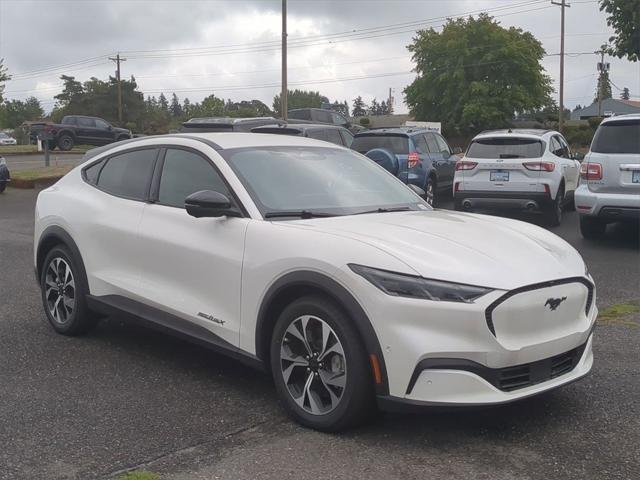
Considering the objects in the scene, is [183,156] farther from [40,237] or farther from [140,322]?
[40,237]

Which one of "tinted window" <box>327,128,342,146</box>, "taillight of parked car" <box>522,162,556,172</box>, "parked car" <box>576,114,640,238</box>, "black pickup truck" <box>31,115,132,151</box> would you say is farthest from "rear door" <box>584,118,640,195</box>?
"black pickup truck" <box>31,115,132,151</box>

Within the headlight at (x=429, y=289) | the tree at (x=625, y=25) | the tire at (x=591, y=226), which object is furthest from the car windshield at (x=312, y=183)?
the tree at (x=625, y=25)

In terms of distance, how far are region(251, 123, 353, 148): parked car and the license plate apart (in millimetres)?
2464

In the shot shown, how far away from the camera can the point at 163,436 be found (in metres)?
4.02

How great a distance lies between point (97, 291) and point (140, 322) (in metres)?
0.57

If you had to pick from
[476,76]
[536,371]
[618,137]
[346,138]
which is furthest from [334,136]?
[476,76]

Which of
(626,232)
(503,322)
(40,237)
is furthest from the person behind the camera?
(626,232)

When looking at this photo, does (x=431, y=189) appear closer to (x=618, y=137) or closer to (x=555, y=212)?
(x=555, y=212)

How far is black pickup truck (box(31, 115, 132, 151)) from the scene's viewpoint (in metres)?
Result: 34.2

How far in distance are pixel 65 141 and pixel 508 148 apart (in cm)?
2642

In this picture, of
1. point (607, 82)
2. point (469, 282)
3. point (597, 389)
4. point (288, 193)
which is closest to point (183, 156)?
point (288, 193)

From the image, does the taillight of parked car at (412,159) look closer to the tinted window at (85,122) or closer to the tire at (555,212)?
the tire at (555,212)

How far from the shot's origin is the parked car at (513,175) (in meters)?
12.1

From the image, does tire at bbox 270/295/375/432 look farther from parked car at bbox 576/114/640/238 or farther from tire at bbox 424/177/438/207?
tire at bbox 424/177/438/207
